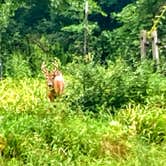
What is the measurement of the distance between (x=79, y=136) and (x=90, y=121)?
3.68ft

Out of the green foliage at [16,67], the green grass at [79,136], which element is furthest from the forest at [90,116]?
the green foliage at [16,67]

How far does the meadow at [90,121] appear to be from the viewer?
312 inches

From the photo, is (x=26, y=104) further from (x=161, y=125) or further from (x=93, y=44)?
(x=93, y=44)

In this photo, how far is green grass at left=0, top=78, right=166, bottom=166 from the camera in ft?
25.5

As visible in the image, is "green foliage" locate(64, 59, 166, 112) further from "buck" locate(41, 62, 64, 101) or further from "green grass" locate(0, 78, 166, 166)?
"green grass" locate(0, 78, 166, 166)

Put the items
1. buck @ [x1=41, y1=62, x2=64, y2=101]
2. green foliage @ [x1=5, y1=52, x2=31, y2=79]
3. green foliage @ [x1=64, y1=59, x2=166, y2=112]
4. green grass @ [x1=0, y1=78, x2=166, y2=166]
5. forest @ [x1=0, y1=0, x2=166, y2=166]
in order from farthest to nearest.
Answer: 1. green foliage @ [x1=5, y1=52, x2=31, y2=79]
2. green foliage @ [x1=64, y1=59, x2=166, y2=112]
3. buck @ [x1=41, y1=62, x2=64, y2=101]
4. forest @ [x1=0, y1=0, x2=166, y2=166]
5. green grass @ [x1=0, y1=78, x2=166, y2=166]

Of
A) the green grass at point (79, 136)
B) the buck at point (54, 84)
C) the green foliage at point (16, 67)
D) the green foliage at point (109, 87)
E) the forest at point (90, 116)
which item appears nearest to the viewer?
the green grass at point (79, 136)

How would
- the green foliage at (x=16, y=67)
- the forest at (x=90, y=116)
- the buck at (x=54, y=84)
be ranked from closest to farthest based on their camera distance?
the forest at (x=90, y=116)
the buck at (x=54, y=84)
the green foliage at (x=16, y=67)

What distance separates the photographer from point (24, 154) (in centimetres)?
789

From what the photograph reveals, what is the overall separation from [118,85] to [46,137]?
8.83 ft

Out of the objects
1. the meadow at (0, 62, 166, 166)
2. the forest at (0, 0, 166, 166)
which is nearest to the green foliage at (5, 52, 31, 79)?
the forest at (0, 0, 166, 166)

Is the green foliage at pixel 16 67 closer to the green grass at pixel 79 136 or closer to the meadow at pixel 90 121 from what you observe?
the meadow at pixel 90 121

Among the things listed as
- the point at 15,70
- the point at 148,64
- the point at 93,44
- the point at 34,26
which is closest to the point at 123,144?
the point at 148,64

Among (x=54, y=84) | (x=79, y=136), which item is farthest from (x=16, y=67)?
(x=79, y=136)
